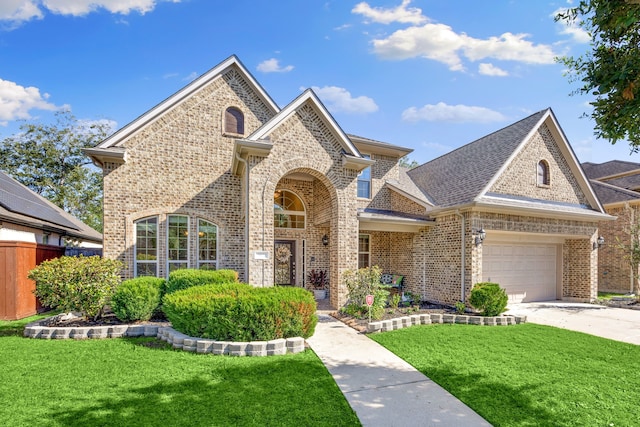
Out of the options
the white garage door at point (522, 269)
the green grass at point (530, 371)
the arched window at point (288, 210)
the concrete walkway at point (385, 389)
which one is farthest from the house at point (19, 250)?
the white garage door at point (522, 269)

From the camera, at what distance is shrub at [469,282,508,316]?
388 inches

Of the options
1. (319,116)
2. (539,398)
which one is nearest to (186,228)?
(319,116)

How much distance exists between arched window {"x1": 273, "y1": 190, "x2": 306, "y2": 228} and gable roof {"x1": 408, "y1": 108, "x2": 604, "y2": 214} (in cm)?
557

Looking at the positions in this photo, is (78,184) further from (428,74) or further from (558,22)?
(558,22)

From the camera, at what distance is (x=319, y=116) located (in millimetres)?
10844

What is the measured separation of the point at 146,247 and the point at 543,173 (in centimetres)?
1590

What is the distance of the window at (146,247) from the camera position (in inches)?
436

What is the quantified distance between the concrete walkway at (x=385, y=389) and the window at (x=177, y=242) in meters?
6.27

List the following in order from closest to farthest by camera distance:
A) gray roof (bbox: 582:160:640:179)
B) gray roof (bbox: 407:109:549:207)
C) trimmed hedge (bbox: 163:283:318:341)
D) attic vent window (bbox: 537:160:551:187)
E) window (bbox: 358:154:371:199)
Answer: trimmed hedge (bbox: 163:283:318:341), gray roof (bbox: 407:109:549:207), attic vent window (bbox: 537:160:551:187), window (bbox: 358:154:371:199), gray roof (bbox: 582:160:640:179)

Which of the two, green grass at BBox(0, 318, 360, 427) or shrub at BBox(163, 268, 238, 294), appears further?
shrub at BBox(163, 268, 238, 294)

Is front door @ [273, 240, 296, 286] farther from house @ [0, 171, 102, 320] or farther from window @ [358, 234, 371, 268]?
house @ [0, 171, 102, 320]

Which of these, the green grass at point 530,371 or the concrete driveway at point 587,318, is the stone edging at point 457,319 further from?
the concrete driveway at point 587,318

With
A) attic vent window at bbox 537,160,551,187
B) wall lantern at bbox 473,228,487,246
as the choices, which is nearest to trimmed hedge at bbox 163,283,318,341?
wall lantern at bbox 473,228,487,246

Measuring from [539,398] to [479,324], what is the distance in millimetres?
4900
